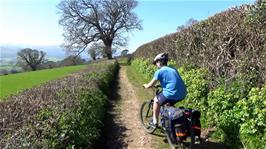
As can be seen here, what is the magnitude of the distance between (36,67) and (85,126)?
77736mm

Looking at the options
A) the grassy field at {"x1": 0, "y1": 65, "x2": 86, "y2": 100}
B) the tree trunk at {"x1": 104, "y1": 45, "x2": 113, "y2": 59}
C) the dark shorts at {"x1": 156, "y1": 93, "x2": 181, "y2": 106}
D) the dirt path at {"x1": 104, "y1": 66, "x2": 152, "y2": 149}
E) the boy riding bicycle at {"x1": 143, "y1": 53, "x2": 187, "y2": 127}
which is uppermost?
the tree trunk at {"x1": 104, "y1": 45, "x2": 113, "y2": 59}

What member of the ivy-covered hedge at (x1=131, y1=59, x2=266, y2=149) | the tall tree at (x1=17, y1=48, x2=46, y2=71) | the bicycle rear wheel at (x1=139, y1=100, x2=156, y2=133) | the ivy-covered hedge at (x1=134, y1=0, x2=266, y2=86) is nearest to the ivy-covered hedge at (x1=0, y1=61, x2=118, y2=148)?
the bicycle rear wheel at (x1=139, y1=100, x2=156, y2=133)

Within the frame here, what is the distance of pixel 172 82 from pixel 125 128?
316 cm

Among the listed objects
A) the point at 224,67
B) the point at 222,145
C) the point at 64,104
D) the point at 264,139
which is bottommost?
the point at 222,145

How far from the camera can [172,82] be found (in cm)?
798

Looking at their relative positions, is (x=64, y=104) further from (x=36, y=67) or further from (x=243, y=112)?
(x=36, y=67)

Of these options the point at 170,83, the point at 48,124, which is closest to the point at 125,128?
the point at 170,83

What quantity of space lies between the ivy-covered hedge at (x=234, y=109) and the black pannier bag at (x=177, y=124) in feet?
3.58

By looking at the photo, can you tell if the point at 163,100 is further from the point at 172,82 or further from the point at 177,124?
the point at 177,124

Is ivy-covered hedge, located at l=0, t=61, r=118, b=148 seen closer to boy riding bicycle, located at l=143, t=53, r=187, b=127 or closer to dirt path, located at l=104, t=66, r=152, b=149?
dirt path, located at l=104, t=66, r=152, b=149

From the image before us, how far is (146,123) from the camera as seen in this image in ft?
34.5

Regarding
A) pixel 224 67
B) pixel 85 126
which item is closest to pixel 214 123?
pixel 224 67

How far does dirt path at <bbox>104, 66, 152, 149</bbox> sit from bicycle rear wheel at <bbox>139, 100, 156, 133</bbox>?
0.56ft

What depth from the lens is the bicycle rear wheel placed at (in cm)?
998
